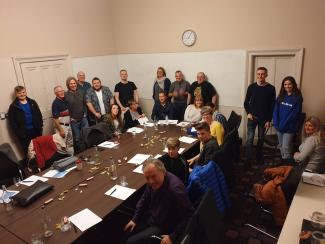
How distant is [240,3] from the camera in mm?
5191

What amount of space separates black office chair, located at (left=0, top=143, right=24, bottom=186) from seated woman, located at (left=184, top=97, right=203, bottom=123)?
9.86 feet

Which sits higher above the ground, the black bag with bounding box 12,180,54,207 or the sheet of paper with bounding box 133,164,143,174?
the black bag with bounding box 12,180,54,207

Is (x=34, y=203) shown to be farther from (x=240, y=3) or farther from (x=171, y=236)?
(x=240, y=3)

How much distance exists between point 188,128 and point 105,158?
A: 1.58 m

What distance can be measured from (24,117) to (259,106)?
4336 mm

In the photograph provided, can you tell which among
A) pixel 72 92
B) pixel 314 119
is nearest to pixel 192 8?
pixel 72 92

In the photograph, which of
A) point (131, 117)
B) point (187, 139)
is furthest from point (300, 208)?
point (131, 117)

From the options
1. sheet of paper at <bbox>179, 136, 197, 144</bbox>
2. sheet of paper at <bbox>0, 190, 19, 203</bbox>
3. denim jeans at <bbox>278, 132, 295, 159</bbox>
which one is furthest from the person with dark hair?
sheet of paper at <bbox>0, 190, 19, 203</bbox>

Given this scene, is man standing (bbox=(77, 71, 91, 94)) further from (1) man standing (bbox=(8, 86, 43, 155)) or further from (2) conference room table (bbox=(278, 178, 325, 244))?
(2) conference room table (bbox=(278, 178, 325, 244))

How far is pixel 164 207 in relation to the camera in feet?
7.74

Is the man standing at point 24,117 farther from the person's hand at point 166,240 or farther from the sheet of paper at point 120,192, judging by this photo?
the person's hand at point 166,240

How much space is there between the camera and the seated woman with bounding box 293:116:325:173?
3229 millimetres

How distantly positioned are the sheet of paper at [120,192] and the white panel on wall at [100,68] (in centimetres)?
420

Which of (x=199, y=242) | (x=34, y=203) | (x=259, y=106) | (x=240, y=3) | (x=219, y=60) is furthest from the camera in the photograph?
(x=219, y=60)
